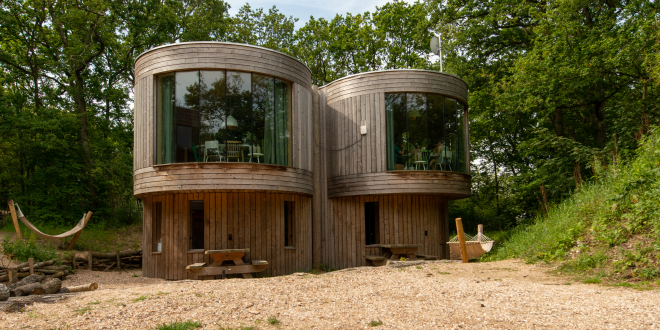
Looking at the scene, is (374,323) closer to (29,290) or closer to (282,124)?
(29,290)

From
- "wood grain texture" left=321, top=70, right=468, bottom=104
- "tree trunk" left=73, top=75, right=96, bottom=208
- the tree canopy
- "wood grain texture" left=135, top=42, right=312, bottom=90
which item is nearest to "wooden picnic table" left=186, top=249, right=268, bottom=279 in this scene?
"wood grain texture" left=135, top=42, right=312, bottom=90

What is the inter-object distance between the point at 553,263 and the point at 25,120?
19149 millimetres

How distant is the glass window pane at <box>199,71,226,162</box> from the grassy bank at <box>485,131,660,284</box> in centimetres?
743

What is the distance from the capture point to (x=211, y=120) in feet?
37.3

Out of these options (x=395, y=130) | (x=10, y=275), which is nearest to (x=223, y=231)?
(x=10, y=275)

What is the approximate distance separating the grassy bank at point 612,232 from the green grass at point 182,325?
600 centimetres

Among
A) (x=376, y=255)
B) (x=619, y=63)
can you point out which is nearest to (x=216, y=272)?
(x=376, y=255)

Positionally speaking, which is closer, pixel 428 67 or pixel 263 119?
pixel 263 119

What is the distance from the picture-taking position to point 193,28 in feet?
76.3

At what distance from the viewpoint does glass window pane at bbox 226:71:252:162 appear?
453 inches

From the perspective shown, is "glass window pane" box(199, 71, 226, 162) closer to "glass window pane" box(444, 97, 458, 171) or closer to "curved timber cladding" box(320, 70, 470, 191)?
"curved timber cladding" box(320, 70, 470, 191)

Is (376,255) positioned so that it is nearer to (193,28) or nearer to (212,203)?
(212,203)

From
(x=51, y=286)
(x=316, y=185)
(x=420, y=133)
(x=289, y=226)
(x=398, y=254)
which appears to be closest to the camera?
(x=51, y=286)

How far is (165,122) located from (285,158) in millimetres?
3090
